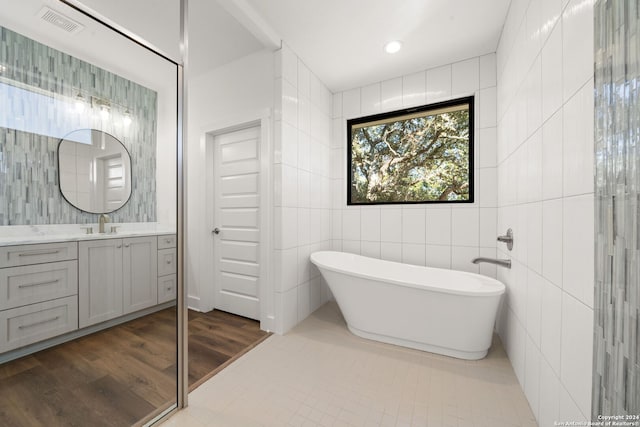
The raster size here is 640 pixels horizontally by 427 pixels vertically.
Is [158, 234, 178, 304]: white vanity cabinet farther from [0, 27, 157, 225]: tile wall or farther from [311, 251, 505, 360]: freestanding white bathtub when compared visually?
[311, 251, 505, 360]: freestanding white bathtub

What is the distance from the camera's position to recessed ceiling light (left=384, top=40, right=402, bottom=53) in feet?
6.70

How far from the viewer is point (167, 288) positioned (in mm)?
1285

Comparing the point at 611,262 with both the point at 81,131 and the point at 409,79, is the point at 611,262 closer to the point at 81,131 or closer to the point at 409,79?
the point at 81,131

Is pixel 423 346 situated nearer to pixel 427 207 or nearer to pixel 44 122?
pixel 427 207

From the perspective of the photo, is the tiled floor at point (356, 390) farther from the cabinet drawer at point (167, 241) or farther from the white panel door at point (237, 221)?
the cabinet drawer at point (167, 241)

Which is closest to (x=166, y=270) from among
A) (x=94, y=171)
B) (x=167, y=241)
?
(x=167, y=241)

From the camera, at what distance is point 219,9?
1.80 metres

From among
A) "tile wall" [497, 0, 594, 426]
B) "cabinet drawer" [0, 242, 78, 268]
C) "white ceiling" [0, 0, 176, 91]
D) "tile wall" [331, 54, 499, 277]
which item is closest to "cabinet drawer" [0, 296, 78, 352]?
"cabinet drawer" [0, 242, 78, 268]

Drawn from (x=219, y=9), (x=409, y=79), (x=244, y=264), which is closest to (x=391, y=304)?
(x=244, y=264)

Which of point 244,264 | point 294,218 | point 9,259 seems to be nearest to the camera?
point 9,259

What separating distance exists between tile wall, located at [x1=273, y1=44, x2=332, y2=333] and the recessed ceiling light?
0.77 metres

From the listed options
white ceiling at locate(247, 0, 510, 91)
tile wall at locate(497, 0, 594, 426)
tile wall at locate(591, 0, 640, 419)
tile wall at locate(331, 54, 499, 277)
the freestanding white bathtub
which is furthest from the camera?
tile wall at locate(331, 54, 499, 277)

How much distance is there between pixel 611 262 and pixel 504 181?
4.86ft

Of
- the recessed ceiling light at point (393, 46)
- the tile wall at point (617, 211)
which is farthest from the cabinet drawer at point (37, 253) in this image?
the recessed ceiling light at point (393, 46)
